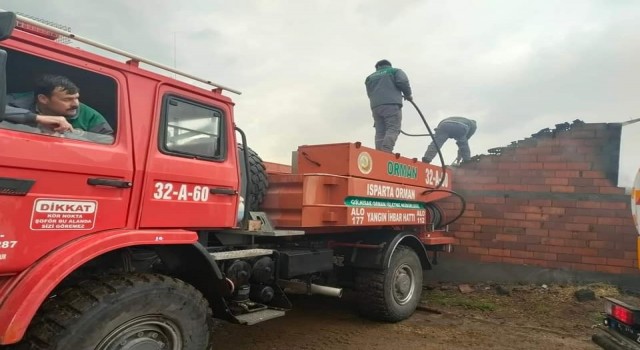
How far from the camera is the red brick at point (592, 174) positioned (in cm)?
662

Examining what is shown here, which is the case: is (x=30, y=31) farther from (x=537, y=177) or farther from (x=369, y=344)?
(x=537, y=177)

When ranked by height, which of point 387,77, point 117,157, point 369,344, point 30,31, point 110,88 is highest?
point 387,77

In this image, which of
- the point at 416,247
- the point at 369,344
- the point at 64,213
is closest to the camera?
the point at 64,213

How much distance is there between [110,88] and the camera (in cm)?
293

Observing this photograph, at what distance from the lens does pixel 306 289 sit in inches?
186

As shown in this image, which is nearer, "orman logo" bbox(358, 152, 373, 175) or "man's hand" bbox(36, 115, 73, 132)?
"man's hand" bbox(36, 115, 73, 132)

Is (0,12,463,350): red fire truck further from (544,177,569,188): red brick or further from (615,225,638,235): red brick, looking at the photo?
(615,225,638,235): red brick

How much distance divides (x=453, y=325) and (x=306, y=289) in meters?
1.91

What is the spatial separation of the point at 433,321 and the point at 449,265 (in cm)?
209

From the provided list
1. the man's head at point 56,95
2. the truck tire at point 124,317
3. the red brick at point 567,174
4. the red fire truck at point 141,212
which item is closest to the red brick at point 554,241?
the red brick at point 567,174

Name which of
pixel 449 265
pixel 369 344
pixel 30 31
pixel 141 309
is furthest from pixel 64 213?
pixel 449 265

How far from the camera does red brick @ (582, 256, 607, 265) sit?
6486 mm

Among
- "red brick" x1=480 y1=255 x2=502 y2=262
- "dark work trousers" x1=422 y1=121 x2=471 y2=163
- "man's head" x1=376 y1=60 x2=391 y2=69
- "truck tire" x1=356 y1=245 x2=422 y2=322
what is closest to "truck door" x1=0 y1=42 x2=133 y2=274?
"truck tire" x1=356 y1=245 x2=422 y2=322

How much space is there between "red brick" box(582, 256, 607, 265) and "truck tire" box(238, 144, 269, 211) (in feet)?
16.2
